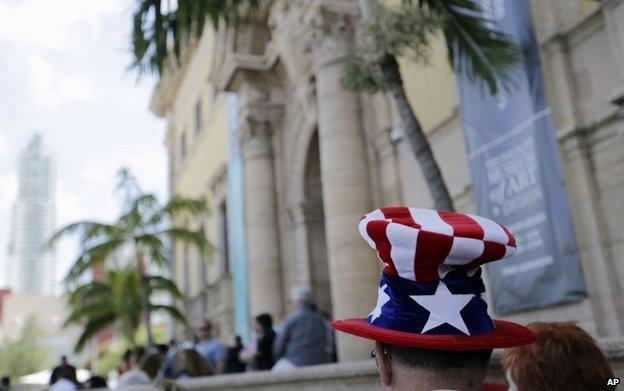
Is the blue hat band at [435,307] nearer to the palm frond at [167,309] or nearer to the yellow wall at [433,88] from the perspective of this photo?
the yellow wall at [433,88]

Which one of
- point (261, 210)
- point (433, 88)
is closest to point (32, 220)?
point (261, 210)

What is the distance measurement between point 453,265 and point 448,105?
8.87m

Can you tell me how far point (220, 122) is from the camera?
74.7ft

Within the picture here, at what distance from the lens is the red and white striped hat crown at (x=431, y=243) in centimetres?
156

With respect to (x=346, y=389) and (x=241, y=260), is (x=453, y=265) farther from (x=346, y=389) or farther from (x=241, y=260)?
(x=241, y=260)

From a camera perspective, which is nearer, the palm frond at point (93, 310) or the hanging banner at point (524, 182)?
the hanging banner at point (524, 182)

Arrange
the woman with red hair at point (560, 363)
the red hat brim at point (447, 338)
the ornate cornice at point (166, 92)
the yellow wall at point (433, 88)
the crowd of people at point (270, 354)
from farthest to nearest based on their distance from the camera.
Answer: the ornate cornice at point (166, 92), the yellow wall at point (433, 88), the crowd of people at point (270, 354), the woman with red hair at point (560, 363), the red hat brim at point (447, 338)

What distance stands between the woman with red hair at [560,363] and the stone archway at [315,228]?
41.4ft

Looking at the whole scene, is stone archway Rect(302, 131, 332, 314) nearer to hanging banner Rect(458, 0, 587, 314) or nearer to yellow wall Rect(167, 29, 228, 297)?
yellow wall Rect(167, 29, 228, 297)

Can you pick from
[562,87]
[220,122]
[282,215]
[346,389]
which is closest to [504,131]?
[562,87]

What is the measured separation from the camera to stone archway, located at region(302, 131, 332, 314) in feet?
48.7

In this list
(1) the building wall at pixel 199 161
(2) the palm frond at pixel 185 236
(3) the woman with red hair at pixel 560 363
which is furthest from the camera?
(1) the building wall at pixel 199 161

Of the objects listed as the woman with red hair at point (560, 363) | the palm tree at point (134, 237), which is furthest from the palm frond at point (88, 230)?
the woman with red hair at point (560, 363)

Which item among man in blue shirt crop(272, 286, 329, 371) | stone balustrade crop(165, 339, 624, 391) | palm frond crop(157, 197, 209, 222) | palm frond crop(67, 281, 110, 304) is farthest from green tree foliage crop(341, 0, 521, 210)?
palm frond crop(67, 281, 110, 304)
